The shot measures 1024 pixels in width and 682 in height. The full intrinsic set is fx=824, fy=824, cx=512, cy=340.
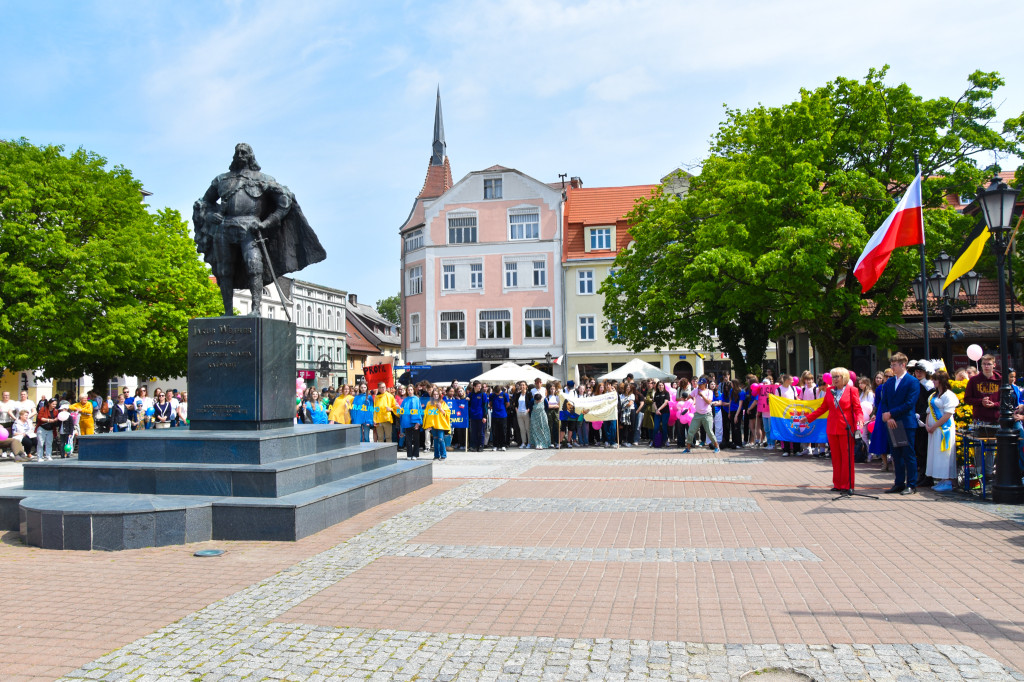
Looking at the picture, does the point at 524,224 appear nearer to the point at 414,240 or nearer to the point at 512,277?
the point at 512,277

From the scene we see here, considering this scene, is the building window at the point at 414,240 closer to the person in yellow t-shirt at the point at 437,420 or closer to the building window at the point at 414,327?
the building window at the point at 414,327

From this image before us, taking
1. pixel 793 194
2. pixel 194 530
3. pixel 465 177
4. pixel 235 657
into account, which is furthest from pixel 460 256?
pixel 235 657

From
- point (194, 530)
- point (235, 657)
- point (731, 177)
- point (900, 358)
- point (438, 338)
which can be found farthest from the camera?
point (438, 338)

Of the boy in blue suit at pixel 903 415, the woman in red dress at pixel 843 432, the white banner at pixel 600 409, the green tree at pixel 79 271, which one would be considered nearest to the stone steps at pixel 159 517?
the woman in red dress at pixel 843 432

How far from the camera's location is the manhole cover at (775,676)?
4.42 metres

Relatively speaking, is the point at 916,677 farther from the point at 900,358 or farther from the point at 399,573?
the point at 900,358

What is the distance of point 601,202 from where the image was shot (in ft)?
174

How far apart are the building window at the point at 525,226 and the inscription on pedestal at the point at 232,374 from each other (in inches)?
1575

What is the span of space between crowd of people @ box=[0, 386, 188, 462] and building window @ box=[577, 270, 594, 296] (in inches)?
1190

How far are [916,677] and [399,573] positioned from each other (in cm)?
410

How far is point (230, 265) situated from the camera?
1174 cm

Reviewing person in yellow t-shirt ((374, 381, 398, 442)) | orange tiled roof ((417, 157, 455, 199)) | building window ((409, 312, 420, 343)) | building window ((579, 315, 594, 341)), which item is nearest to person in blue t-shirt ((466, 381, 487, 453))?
person in yellow t-shirt ((374, 381, 398, 442))

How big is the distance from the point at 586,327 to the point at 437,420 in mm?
31186

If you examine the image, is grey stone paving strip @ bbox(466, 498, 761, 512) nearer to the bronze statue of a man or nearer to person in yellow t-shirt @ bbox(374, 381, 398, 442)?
the bronze statue of a man
